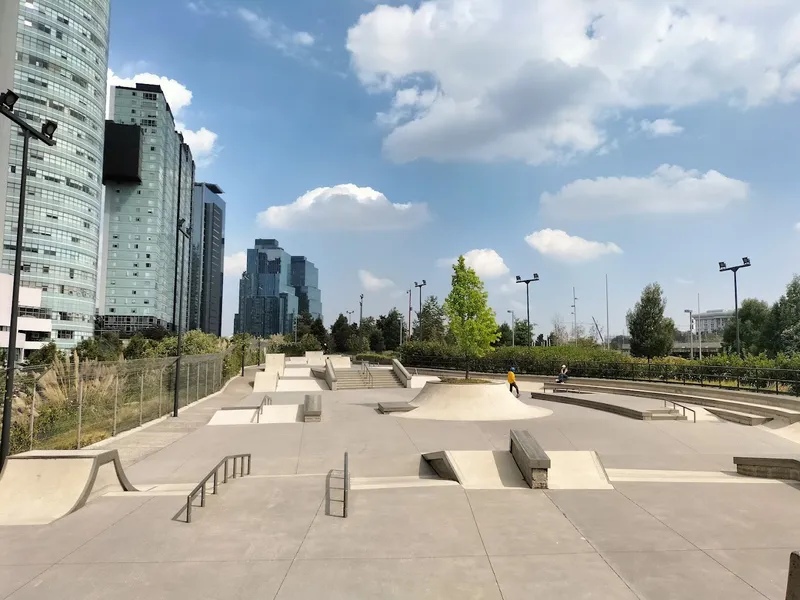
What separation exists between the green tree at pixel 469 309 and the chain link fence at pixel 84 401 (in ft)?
40.5

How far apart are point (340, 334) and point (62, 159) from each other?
57.9 m

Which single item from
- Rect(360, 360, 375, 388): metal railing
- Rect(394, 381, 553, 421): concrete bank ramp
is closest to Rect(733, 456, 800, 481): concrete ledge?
Rect(394, 381, 553, 421): concrete bank ramp

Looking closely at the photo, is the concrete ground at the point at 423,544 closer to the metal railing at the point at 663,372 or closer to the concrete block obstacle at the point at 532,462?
the concrete block obstacle at the point at 532,462

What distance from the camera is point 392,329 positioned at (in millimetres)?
88562

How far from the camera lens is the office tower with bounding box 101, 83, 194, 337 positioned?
129 m

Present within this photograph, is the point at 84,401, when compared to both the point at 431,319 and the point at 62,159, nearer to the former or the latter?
the point at 431,319

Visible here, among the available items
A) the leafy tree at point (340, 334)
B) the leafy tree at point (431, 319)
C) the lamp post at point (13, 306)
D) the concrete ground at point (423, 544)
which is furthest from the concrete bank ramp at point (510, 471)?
the leafy tree at point (340, 334)

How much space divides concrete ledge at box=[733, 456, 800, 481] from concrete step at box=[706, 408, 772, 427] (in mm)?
8383

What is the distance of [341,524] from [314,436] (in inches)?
342

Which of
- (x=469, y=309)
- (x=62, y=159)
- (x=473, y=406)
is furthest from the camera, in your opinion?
(x=62, y=159)

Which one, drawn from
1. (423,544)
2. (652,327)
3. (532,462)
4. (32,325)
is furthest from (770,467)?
(32,325)

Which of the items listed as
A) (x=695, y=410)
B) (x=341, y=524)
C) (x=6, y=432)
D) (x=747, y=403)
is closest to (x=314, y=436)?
(x=6, y=432)

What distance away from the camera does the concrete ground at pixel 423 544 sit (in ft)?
15.8

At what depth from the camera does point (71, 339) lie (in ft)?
304
